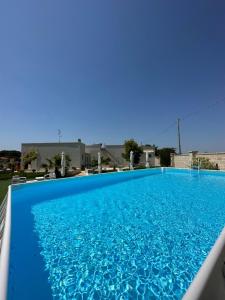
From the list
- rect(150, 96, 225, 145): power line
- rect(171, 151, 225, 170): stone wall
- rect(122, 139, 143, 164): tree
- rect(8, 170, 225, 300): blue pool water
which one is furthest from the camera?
rect(122, 139, 143, 164): tree

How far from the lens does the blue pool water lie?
3115mm

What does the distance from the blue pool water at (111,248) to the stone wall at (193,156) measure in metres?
12.2

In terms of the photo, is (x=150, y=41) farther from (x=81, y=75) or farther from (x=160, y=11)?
(x=81, y=75)

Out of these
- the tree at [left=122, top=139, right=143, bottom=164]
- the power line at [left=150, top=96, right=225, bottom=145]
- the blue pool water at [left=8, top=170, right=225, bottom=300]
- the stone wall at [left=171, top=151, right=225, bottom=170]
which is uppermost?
the power line at [left=150, top=96, right=225, bottom=145]

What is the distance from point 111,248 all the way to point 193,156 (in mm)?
19035

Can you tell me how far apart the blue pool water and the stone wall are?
1225cm

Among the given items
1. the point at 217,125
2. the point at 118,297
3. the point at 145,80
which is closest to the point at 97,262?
the point at 118,297

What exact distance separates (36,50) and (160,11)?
23.4ft

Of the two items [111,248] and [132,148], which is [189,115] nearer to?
[132,148]

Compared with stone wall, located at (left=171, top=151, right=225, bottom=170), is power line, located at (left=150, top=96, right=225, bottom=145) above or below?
above

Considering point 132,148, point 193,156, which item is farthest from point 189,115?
point 132,148

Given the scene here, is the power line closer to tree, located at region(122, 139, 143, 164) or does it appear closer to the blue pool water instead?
tree, located at region(122, 139, 143, 164)

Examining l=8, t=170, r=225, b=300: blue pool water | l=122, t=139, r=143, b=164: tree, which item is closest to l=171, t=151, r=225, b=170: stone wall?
l=122, t=139, r=143, b=164: tree

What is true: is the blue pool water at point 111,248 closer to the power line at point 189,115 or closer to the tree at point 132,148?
the power line at point 189,115
